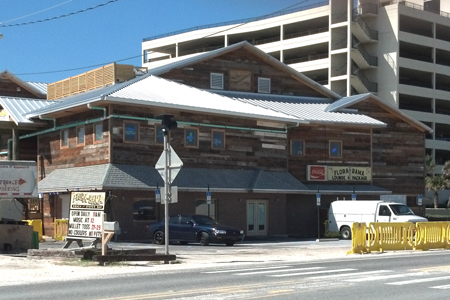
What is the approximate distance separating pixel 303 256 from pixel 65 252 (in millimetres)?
8367

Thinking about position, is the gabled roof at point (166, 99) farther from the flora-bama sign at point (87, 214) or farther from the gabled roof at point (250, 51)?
the flora-bama sign at point (87, 214)

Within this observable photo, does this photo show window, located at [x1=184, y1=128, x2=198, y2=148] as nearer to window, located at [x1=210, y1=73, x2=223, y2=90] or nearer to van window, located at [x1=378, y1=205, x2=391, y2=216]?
window, located at [x1=210, y1=73, x2=223, y2=90]

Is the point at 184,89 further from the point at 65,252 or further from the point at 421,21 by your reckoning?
the point at 421,21

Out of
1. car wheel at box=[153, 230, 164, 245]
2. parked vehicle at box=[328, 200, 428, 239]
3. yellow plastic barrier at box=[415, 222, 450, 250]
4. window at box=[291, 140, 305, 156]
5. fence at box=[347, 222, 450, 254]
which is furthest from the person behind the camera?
window at box=[291, 140, 305, 156]

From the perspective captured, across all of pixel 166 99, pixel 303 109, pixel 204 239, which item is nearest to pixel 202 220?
pixel 204 239

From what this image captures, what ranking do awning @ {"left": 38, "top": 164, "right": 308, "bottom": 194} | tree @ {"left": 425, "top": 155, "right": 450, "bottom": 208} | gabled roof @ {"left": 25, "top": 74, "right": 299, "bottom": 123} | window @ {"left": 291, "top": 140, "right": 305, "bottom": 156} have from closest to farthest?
1. awning @ {"left": 38, "top": 164, "right": 308, "bottom": 194}
2. gabled roof @ {"left": 25, "top": 74, "right": 299, "bottom": 123}
3. window @ {"left": 291, "top": 140, "right": 305, "bottom": 156}
4. tree @ {"left": 425, "top": 155, "right": 450, "bottom": 208}

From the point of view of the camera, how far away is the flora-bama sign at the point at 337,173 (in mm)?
42938

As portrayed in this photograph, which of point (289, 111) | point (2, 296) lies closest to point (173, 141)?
point (289, 111)

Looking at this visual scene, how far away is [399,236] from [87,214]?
485 inches

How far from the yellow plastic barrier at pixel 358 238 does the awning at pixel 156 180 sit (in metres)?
11.3

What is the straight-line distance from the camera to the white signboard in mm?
25531

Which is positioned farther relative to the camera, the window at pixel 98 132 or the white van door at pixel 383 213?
the white van door at pixel 383 213

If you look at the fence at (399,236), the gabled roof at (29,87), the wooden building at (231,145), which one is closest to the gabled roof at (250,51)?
the wooden building at (231,145)

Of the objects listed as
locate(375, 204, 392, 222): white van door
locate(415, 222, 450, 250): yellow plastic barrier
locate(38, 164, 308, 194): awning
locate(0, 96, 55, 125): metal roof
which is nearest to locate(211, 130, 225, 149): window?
locate(38, 164, 308, 194): awning
